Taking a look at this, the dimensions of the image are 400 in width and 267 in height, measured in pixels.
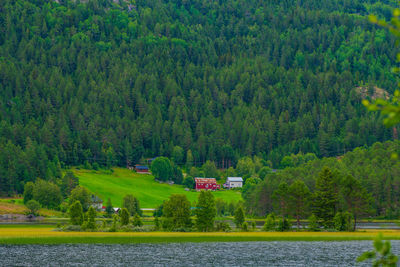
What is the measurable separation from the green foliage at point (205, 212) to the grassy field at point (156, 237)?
6902 millimetres

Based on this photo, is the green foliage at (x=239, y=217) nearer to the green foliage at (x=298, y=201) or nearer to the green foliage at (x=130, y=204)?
the green foliage at (x=298, y=201)

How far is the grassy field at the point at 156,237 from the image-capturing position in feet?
323

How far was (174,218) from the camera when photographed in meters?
124

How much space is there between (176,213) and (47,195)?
74.3 meters

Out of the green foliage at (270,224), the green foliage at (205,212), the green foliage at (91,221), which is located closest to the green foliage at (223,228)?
the green foliage at (205,212)

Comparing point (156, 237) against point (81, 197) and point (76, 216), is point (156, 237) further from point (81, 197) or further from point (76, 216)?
point (81, 197)

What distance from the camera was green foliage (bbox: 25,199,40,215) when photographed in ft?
561

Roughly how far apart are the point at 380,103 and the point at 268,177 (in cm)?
17904

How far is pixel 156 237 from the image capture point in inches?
4277

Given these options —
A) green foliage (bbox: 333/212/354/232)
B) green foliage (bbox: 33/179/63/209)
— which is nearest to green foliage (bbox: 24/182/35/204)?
green foliage (bbox: 33/179/63/209)

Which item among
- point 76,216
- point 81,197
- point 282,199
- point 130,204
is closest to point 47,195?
point 81,197

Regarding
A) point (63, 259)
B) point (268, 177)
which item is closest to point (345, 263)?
point (63, 259)

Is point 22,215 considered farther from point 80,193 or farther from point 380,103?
point 380,103

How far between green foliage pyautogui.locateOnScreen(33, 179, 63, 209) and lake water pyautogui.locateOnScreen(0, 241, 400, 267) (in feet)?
311
